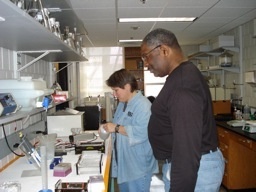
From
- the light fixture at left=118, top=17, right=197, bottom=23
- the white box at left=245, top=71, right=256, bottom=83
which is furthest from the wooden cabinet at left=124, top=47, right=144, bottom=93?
the white box at left=245, top=71, right=256, bottom=83

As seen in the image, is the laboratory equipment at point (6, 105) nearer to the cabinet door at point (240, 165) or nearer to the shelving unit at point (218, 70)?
the cabinet door at point (240, 165)

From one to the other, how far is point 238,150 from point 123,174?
1822mm

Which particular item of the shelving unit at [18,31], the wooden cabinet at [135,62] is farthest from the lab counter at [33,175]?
the wooden cabinet at [135,62]

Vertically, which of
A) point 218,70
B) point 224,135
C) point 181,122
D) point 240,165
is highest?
point 218,70

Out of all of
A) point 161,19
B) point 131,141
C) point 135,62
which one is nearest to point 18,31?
point 131,141

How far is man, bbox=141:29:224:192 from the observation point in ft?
3.63

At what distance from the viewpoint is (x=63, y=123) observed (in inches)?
112

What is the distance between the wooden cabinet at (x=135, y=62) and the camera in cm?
679

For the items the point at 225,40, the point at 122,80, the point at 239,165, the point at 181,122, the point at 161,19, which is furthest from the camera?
the point at 225,40

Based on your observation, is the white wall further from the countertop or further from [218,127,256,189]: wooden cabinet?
[218,127,256,189]: wooden cabinet

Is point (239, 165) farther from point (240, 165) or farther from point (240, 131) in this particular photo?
point (240, 131)

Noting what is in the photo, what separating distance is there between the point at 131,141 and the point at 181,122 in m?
0.98

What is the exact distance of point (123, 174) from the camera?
2.11 metres

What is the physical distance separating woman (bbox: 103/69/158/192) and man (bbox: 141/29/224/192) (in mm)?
596
